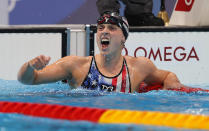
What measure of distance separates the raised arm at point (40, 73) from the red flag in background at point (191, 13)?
2.68m

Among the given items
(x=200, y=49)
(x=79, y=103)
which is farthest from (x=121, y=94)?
(x=200, y=49)

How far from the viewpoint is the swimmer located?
15.0 ft

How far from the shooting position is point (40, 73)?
4363 mm

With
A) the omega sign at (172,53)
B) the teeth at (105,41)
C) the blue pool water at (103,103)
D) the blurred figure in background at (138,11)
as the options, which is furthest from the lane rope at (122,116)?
the blurred figure in background at (138,11)

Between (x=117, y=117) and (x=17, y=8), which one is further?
(x=17, y=8)

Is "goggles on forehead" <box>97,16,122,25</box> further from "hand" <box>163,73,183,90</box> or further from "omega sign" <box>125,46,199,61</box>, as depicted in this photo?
"omega sign" <box>125,46,199,61</box>

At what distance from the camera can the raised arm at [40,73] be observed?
377 cm

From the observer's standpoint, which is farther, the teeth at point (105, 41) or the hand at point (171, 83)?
the hand at point (171, 83)

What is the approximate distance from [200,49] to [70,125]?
369 cm

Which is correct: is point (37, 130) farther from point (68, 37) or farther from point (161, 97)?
point (68, 37)

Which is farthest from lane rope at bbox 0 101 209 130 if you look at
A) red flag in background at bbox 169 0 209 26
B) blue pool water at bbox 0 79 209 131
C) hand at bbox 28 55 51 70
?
red flag in background at bbox 169 0 209 26

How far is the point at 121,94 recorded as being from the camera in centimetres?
454

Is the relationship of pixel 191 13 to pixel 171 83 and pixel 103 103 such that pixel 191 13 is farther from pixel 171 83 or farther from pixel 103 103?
pixel 103 103

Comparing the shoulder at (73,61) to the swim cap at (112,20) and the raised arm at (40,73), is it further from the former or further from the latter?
the swim cap at (112,20)
